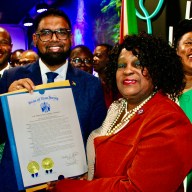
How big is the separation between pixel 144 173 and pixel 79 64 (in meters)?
3.10

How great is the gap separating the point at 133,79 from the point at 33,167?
767 millimetres

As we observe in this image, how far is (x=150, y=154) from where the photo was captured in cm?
173

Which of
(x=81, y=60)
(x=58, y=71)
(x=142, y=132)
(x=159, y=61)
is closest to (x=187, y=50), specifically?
(x=159, y=61)

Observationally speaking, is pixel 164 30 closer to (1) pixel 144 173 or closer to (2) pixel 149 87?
(2) pixel 149 87

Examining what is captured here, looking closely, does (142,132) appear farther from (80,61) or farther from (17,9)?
(17,9)

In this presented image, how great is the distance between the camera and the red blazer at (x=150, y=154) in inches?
67.4

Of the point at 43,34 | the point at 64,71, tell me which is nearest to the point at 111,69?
the point at 64,71

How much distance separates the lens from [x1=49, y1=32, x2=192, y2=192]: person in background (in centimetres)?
172

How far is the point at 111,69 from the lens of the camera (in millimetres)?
2334

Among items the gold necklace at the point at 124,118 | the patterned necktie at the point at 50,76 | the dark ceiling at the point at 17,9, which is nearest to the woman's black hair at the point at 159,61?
the gold necklace at the point at 124,118

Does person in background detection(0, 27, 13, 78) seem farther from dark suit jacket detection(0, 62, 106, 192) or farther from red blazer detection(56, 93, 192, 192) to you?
red blazer detection(56, 93, 192, 192)

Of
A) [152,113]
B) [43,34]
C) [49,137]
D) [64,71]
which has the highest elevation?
[43,34]

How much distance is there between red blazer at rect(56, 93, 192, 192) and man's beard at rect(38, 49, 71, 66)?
2.43 feet

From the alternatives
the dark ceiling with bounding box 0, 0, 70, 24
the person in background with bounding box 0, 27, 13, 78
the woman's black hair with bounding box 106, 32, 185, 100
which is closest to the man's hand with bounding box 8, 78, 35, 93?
the woman's black hair with bounding box 106, 32, 185, 100
